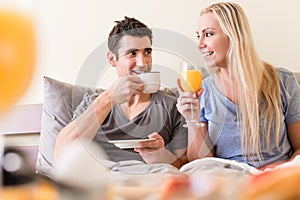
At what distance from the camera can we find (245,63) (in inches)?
68.0

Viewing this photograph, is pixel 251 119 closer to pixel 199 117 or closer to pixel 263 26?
pixel 199 117

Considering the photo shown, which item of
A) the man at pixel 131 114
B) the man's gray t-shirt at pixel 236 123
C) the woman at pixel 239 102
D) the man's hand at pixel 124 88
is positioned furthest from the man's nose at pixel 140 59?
the man's gray t-shirt at pixel 236 123

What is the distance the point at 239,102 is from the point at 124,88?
43 cm

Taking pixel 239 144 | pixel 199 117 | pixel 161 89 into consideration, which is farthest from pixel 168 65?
pixel 239 144

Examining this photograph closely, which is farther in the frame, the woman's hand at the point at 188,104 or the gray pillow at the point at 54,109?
the gray pillow at the point at 54,109

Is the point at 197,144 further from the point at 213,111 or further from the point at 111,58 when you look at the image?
the point at 111,58

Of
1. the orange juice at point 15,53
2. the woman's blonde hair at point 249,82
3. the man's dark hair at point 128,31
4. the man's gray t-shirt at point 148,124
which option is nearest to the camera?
the orange juice at point 15,53

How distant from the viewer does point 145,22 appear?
7.13ft

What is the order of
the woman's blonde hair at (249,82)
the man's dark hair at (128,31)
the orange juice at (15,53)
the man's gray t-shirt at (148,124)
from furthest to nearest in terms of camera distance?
the man's dark hair at (128,31)
the man's gray t-shirt at (148,124)
the woman's blonde hair at (249,82)
the orange juice at (15,53)

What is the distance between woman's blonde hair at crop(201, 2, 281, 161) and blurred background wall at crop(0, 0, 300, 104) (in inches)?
9.5

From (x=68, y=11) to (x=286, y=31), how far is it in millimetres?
1086

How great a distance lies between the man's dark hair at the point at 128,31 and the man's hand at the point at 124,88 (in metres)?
0.23

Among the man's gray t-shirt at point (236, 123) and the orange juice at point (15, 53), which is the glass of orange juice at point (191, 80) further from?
the orange juice at point (15, 53)

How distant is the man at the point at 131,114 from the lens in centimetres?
171
